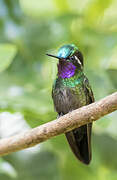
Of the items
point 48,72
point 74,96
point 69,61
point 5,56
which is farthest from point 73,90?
point 48,72

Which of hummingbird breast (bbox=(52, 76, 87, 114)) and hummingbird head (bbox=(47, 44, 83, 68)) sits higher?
hummingbird head (bbox=(47, 44, 83, 68))

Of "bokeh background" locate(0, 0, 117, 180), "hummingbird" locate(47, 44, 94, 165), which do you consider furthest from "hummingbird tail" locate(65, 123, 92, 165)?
"bokeh background" locate(0, 0, 117, 180)

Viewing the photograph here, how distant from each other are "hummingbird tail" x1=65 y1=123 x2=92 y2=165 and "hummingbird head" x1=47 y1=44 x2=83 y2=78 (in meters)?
0.34

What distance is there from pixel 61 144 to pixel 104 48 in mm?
866

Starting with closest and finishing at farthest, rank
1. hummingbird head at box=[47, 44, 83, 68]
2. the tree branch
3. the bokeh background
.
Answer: the tree branch
hummingbird head at box=[47, 44, 83, 68]
the bokeh background

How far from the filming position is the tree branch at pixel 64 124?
174cm

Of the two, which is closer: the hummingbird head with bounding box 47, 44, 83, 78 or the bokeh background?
the hummingbird head with bounding box 47, 44, 83, 78

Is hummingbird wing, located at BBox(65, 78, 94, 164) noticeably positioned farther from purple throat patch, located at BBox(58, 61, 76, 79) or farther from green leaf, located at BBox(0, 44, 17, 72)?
green leaf, located at BBox(0, 44, 17, 72)

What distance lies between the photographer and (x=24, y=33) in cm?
342

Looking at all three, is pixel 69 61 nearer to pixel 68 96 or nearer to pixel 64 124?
pixel 68 96

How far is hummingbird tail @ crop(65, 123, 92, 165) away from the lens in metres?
2.25

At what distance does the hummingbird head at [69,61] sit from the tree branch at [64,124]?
499 mm

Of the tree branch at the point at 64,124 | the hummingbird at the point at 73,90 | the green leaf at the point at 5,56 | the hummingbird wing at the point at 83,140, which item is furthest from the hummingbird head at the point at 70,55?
the tree branch at the point at 64,124

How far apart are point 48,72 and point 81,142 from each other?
0.89 m
